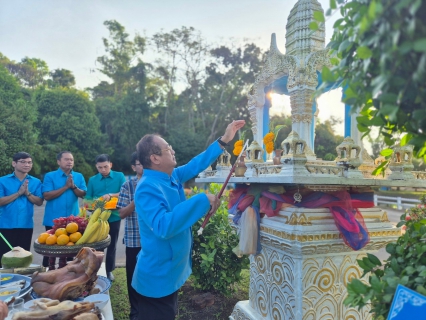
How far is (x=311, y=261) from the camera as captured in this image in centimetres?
251

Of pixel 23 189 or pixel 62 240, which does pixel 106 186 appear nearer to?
pixel 23 189

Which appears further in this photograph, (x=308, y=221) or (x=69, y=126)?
(x=69, y=126)

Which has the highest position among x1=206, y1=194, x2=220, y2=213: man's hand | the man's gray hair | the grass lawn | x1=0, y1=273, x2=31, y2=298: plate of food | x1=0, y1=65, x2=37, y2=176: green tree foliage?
x1=0, y1=65, x2=37, y2=176: green tree foliage

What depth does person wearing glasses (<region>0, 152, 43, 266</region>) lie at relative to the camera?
4047 mm

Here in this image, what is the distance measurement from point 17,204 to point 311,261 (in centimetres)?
363

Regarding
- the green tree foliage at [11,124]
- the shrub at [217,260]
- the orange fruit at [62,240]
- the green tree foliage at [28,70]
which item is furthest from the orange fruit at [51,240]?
the green tree foliage at [28,70]

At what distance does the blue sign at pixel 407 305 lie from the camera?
1.04 m

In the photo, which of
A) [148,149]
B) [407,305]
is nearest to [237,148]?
[148,149]

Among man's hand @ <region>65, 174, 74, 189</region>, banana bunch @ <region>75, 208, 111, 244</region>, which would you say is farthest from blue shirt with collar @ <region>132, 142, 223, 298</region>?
man's hand @ <region>65, 174, 74, 189</region>

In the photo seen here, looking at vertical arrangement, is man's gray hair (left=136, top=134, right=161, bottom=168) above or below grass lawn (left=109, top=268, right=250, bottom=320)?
above

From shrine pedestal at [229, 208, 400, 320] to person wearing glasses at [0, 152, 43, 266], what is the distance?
314 centimetres

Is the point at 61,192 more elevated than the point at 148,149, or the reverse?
the point at 148,149

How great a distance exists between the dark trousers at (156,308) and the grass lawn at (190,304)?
170 cm

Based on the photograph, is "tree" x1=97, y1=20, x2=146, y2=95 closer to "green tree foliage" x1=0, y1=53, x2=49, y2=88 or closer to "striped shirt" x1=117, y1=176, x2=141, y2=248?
"green tree foliage" x1=0, y1=53, x2=49, y2=88
